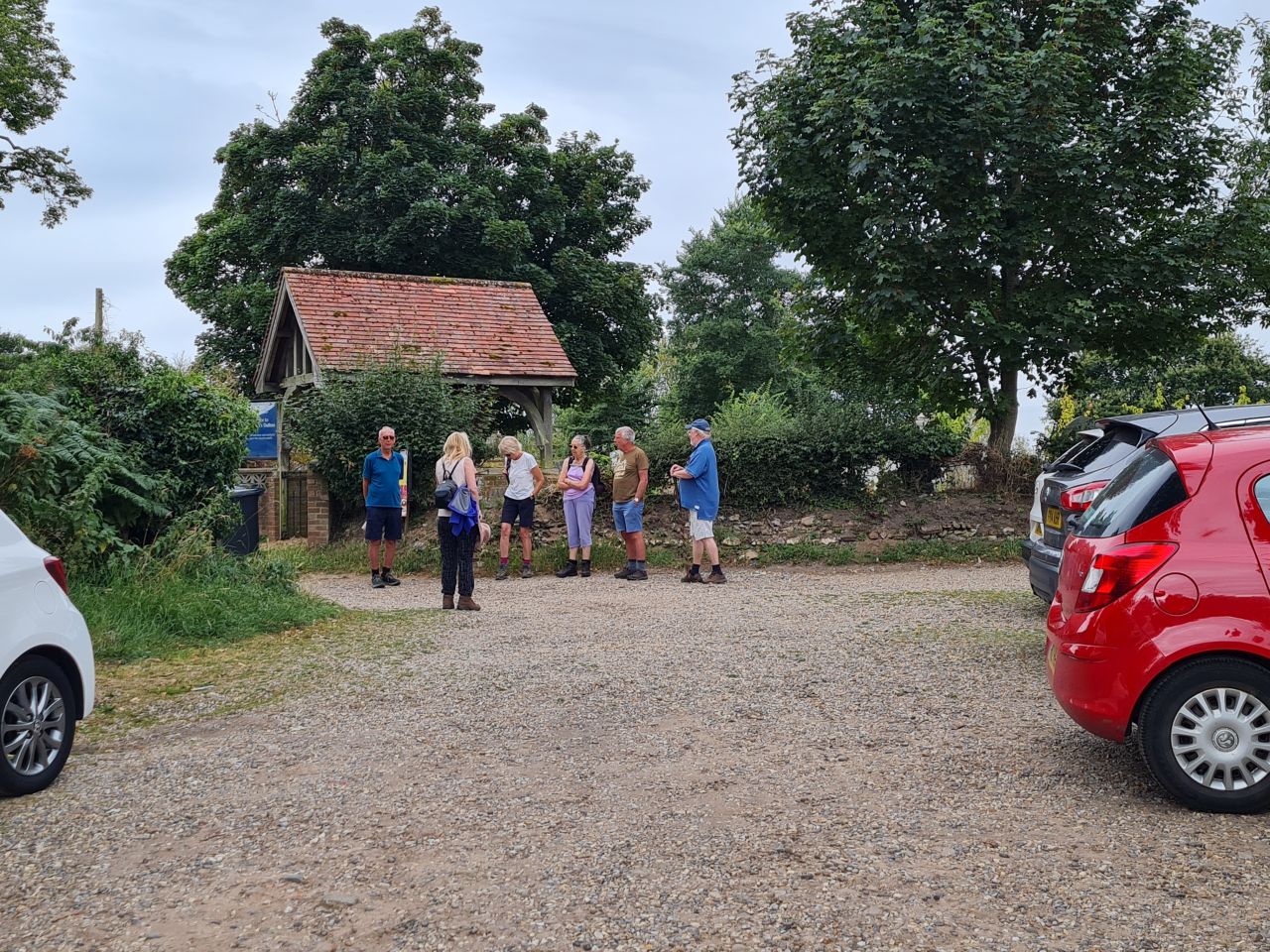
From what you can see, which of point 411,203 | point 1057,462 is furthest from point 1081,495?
point 411,203

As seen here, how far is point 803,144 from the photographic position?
16266mm

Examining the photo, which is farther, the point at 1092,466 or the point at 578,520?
the point at 578,520

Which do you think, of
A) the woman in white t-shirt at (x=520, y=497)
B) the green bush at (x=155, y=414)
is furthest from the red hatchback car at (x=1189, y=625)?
the woman in white t-shirt at (x=520, y=497)

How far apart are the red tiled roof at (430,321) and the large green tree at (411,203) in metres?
6.63

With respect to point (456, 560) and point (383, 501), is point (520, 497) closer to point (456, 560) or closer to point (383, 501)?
point (383, 501)

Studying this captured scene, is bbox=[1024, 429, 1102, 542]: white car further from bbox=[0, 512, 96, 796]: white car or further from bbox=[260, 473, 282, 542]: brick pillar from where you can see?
bbox=[260, 473, 282, 542]: brick pillar

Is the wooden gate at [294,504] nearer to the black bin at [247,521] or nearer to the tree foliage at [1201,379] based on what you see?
the black bin at [247,521]

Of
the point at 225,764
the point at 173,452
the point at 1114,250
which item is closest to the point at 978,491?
the point at 1114,250

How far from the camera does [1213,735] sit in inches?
183

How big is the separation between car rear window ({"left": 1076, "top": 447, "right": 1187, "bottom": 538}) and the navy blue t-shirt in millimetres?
9649

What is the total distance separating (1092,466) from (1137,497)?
11.6 ft

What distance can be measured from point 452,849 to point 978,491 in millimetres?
14074

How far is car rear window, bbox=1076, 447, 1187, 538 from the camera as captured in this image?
4.92 meters

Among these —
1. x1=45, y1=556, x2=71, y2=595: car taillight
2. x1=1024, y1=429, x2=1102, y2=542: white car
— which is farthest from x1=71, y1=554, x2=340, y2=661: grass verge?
x1=1024, y1=429, x2=1102, y2=542: white car
